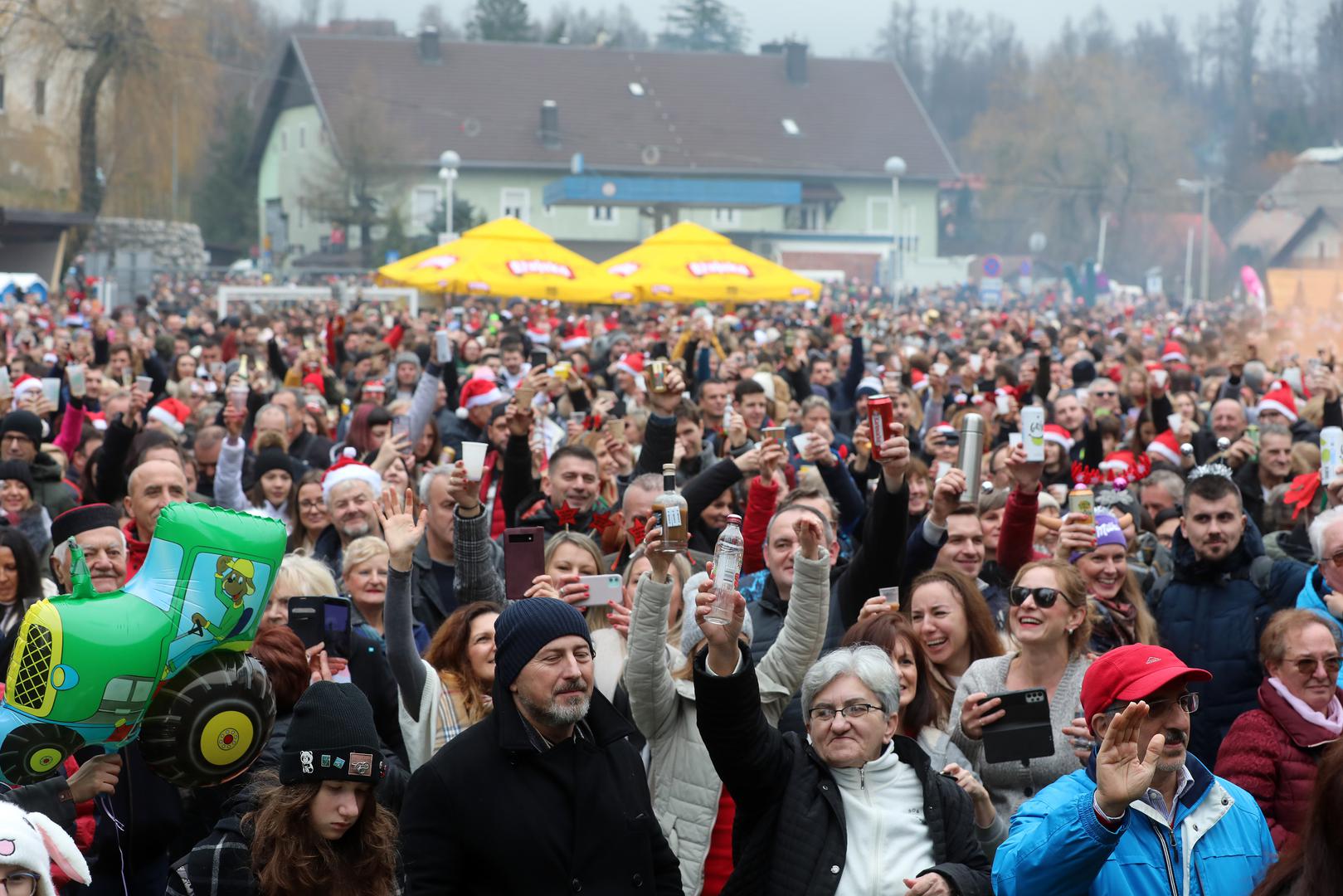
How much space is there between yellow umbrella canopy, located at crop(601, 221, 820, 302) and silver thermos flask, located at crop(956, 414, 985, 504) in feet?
49.4

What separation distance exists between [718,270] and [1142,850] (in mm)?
18738

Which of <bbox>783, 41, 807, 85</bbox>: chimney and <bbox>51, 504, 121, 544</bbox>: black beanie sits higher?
<bbox>783, 41, 807, 85</bbox>: chimney

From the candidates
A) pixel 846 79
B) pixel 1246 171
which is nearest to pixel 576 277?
pixel 1246 171

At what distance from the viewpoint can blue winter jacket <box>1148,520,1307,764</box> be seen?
6195 mm

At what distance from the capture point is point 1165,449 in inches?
421

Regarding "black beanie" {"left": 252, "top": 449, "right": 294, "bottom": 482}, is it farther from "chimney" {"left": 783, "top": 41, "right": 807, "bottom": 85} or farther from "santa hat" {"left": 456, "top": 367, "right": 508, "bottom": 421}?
"chimney" {"left": 783, "top": 41, "right": 807, "bottom": 85}

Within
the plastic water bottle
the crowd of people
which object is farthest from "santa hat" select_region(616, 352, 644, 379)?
the plastic water bottle

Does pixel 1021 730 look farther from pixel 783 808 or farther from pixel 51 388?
pixel 51 388

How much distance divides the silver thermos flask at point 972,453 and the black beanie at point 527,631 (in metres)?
3.00

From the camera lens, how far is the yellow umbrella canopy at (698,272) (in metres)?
22.0

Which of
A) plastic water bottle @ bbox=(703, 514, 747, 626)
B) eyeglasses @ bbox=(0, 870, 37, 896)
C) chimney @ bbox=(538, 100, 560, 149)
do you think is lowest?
eyeglasses @ bbox=(0, 870, 37, 896)

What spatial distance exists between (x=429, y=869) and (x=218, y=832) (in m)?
0.59

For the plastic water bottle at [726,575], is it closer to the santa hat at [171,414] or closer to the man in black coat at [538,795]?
the man in black coat at [538,795]

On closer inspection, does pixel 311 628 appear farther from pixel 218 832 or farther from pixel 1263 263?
pixel 1263 263
